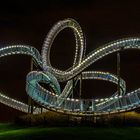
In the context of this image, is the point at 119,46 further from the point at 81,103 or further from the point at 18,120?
the point at 18,120

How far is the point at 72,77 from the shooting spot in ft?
175

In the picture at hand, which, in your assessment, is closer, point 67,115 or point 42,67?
point 67,115

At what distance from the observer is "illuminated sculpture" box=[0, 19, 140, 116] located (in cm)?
4753

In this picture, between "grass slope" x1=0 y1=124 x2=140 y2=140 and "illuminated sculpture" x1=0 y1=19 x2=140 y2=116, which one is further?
"illuminated sculpture" x1=0 y1=19 x2=140 y2=116

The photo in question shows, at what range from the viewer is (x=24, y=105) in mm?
63156

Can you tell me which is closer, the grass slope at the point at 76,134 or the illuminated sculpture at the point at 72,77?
the grass slope at the point at 76,134

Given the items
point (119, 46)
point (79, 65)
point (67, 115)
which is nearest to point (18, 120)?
point (67, 115)

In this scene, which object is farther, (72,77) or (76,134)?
(72,77)

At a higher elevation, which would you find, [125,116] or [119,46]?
[119,46]

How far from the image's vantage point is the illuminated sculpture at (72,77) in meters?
47.5

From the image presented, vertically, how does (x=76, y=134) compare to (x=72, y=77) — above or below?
below

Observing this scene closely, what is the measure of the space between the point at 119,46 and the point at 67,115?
30.3ft

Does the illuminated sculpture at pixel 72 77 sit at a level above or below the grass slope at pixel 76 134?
above

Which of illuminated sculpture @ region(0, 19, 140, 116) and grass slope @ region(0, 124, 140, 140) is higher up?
illuminated sculpture @ region(0, 19, 140, 116)
